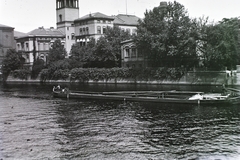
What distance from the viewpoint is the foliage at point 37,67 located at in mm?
101750

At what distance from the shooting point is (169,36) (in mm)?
70062

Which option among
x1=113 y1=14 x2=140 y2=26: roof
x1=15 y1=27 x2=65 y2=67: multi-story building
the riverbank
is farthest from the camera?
x1=15 y1=27 x2=65 y2=67: multi-story building

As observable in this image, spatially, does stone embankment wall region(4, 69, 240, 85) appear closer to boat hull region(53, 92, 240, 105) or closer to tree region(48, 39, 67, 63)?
boat hull region(53, 92, 240, 105)

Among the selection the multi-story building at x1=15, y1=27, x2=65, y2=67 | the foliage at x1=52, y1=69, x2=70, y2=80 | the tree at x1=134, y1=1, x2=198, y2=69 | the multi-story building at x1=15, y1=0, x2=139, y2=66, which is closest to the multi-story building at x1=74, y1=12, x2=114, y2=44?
the multi-story building at x1=15, y1=0, x2=139, y2=66

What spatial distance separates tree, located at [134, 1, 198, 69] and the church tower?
41.0 metres

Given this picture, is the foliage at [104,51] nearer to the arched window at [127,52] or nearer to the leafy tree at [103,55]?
the leafy tree at [103,55]

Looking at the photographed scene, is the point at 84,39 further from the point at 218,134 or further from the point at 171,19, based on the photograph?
the point at 218,134

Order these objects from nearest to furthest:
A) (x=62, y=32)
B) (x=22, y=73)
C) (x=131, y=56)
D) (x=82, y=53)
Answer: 1. (x=131, y=56)
2. (x=82, y=53)
3. (x=22, y=73)
4. (x=62, y=32)

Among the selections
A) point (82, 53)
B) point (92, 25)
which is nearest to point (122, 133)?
point (82, 53)

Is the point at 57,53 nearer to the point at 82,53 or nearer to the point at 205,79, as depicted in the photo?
the point at 82,53

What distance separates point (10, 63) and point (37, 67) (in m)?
12.7

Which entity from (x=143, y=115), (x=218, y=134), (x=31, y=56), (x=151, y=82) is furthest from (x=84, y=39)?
(x=218, y=134)

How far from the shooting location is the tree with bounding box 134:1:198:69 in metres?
68.4

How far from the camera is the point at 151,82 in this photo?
77.3 metres
